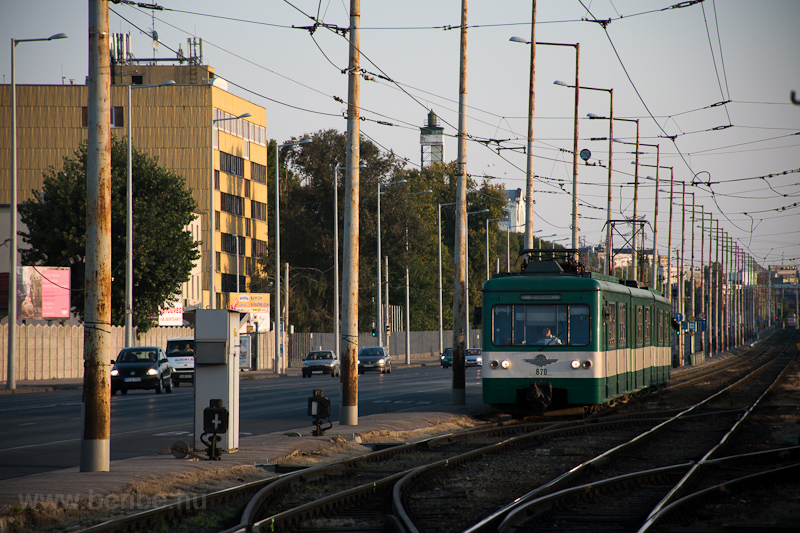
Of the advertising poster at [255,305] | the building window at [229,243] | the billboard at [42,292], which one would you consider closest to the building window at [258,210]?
the building window at [229,243]

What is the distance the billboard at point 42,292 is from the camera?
1895 inches

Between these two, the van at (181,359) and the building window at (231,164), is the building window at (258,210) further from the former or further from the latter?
the van at (181,359)

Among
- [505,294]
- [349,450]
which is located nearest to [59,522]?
[349,450]

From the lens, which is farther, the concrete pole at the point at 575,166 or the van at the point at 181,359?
the van at the point at 181,359

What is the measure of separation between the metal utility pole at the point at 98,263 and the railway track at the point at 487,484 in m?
2.38

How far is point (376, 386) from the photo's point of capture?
41.3 meters

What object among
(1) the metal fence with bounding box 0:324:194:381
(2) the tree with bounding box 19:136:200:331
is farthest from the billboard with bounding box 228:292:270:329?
(1) the metal fence with bounding box 0:324:194:381

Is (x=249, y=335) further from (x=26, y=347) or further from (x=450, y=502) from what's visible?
(x=450, y=502)

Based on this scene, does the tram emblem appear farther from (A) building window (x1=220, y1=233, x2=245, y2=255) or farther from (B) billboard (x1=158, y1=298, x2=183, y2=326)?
(A) building window (x1=220, y1=233, x2=245, y2=255)

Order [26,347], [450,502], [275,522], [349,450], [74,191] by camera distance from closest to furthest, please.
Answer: [275,522], [450,502], [349,450], [26,347], [74,191]

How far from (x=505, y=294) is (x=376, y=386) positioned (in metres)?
20.0

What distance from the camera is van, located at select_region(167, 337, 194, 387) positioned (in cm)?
4491

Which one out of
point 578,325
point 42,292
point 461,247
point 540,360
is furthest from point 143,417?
point 42,292

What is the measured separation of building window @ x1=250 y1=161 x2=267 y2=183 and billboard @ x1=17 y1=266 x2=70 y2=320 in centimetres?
3975
